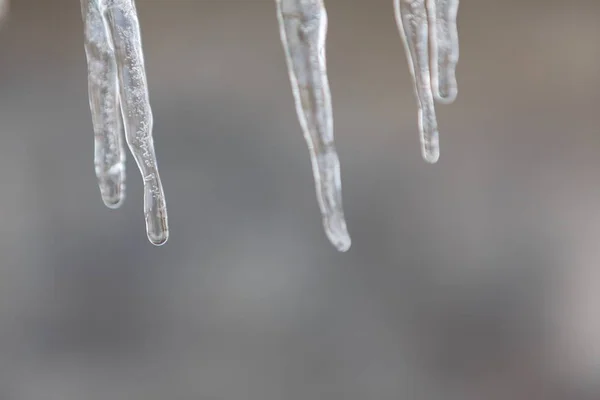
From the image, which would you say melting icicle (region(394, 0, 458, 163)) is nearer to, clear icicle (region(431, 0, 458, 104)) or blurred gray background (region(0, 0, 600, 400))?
clear icicle (region(431, 0, 458, 104))

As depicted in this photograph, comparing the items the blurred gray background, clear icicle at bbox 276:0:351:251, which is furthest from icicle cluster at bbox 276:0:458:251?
the blurred gray background

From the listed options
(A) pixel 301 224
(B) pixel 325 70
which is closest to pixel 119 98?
(B) pixel 325 70

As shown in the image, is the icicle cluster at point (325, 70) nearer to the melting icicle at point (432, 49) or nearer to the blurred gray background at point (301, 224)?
the melting icicle at point (432, 49)

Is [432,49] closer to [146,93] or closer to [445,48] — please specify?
[445,48]

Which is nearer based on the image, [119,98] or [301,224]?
[119,98]

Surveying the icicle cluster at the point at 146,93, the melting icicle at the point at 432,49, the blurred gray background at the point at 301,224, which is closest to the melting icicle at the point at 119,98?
the icicle cluster at the point at 146,93
